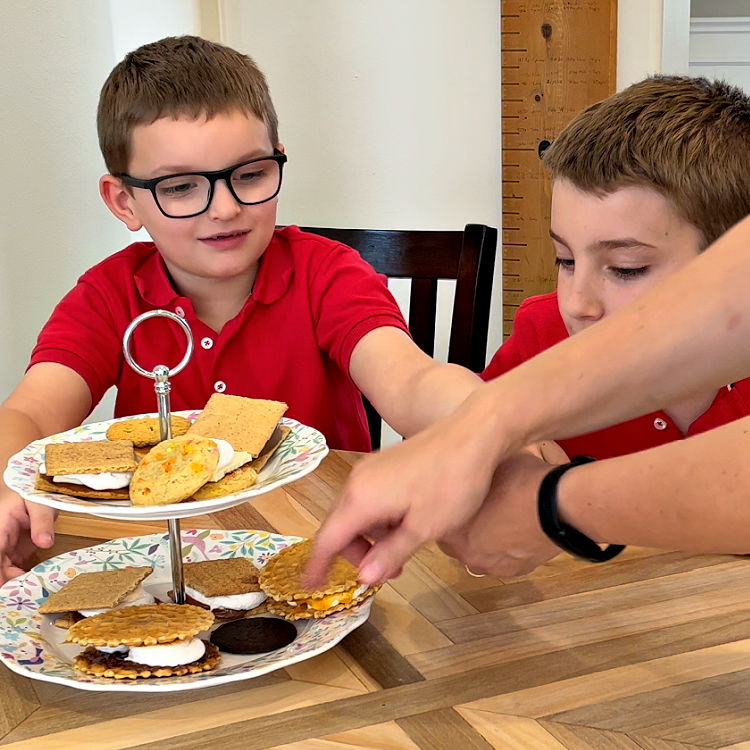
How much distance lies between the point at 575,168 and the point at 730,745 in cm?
86

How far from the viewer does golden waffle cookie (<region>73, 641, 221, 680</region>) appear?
34.8 inches

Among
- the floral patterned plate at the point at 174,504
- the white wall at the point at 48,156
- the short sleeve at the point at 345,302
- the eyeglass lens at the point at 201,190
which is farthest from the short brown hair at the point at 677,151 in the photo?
the white wall at the point at 48,156

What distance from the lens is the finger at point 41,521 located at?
1100 mm

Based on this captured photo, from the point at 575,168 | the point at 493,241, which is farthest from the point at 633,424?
the point at 493,241

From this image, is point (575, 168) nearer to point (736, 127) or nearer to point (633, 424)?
point (736, 127)

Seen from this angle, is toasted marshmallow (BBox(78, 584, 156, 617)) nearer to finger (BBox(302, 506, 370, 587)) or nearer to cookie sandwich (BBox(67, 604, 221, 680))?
cookie sandwich (BBox(67, 604, 221, 680))

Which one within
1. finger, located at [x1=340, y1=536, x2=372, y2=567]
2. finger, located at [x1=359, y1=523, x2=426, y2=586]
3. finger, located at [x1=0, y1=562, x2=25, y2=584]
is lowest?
finger, located at [x1=0, y1=562, x2=25, y2=584]

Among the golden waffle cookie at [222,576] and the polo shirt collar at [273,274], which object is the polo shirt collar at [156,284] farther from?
the golden waffle cookie at [222,576]

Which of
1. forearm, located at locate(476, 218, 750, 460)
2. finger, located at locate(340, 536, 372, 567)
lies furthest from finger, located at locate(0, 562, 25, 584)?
forearm, located at locate(476, 218, 750, 460)

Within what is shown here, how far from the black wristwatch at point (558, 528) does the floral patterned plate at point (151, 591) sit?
22cm

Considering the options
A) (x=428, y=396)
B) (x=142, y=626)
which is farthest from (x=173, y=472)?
(x=428, y=396)

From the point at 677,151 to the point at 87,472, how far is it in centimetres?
90

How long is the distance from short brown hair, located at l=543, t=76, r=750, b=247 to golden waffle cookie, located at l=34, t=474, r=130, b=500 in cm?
81

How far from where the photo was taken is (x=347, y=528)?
82cm
